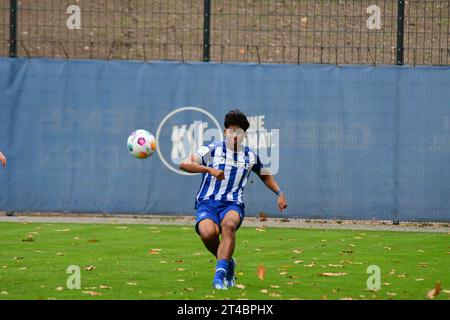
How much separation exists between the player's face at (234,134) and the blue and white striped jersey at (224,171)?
13 cm

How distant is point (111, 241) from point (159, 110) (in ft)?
13.2

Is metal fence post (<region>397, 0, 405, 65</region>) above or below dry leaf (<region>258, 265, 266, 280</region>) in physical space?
above

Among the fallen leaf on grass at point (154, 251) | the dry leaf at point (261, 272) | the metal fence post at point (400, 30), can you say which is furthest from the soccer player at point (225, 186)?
the metal fence post at point (400, 30)

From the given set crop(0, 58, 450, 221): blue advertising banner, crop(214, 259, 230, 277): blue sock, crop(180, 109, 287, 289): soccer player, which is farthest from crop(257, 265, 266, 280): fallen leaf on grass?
crop(0, 58, 450, 221): blue advertising banner

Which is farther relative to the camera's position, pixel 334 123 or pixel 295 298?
pixel 334 123

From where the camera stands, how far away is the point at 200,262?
11984 millimetres

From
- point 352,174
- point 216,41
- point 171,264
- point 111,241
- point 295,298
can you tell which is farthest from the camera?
point 216,41

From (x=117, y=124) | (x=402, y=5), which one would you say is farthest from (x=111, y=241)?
(x=402, y=5)

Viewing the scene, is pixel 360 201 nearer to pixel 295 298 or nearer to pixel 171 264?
pixel 171 264

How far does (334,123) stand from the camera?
1747cm

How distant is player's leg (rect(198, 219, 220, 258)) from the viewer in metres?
9.86

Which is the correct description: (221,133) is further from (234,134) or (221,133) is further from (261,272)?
(234,134)

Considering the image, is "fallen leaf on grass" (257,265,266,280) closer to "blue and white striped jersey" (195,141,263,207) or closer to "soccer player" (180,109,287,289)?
"soccer player" (180,109,287,289)

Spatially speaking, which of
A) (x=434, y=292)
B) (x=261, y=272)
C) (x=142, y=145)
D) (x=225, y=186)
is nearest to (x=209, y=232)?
(x=225, y=186)
